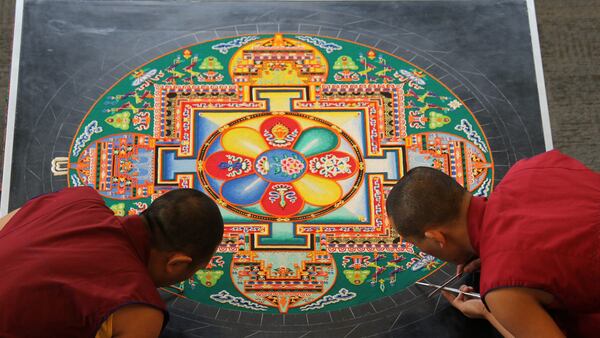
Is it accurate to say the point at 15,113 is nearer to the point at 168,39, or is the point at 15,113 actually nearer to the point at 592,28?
the point at 168,39

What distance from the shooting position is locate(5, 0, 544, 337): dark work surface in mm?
3199

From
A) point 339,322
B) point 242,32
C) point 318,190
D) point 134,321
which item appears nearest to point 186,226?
point 134,321

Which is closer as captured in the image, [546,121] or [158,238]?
[158,238]

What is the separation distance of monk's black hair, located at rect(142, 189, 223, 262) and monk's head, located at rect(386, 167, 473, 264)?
0.54 meters

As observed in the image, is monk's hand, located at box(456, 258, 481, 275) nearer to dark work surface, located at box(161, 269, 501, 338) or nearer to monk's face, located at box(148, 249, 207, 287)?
dark work surface, located at box(161, 269, 501, 338)

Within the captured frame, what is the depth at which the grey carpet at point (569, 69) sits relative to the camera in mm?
3371

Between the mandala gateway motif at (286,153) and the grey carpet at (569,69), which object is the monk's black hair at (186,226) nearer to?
the mandala gateway motif at (286,153)

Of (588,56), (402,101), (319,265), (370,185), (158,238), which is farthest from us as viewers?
(588,56)

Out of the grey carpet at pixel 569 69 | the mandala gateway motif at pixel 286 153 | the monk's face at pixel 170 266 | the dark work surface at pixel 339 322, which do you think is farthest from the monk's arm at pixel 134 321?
the grey carpet at pixel 569 69

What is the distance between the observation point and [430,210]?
2246 mm

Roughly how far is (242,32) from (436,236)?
65.8 inches

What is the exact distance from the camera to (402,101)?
332 cm

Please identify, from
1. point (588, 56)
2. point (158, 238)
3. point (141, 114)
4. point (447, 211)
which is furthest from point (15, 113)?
point (588, 56)

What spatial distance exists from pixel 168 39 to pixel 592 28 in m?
2.05
